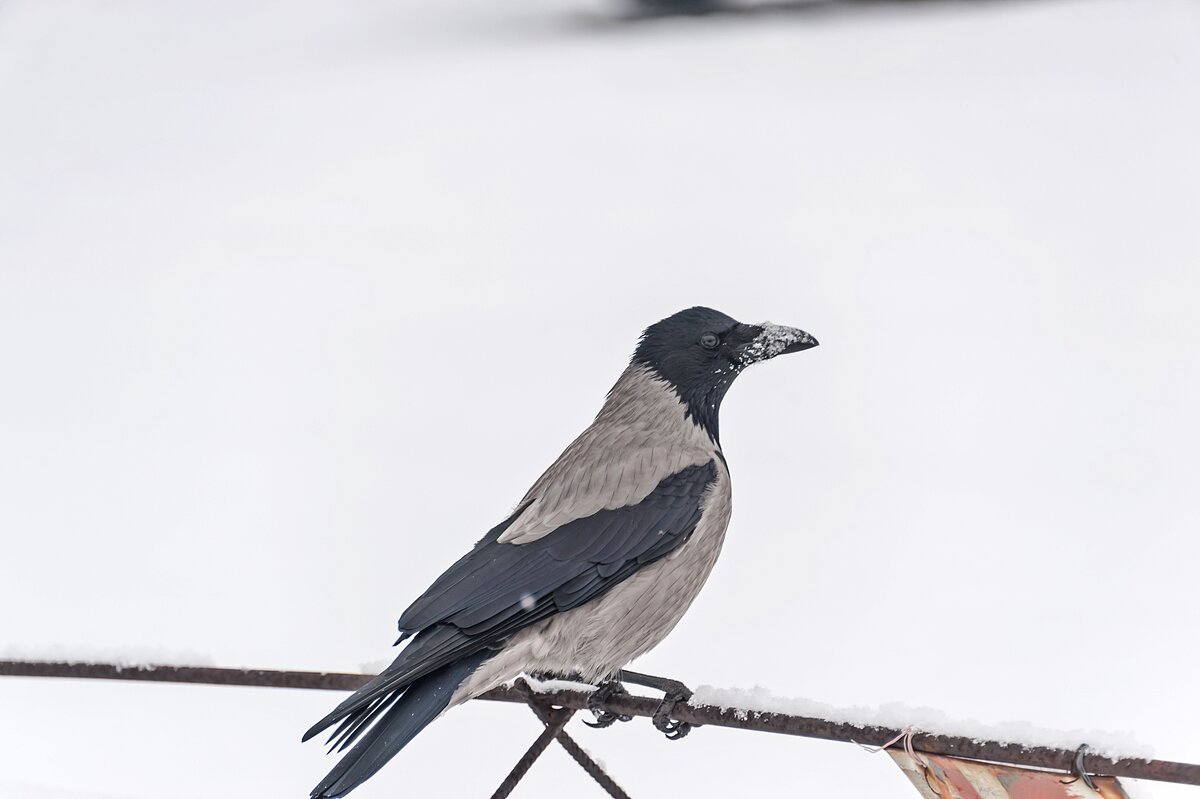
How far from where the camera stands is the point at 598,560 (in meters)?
2.11

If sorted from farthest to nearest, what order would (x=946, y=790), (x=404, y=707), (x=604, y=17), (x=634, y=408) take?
(x=604, y=17)
(x=634, y=408)
(x=404, y=707)
(x=946, y=790)

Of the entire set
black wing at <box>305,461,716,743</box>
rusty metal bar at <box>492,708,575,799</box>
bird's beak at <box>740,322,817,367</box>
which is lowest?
rusty metal bar at <box>492,708,575,799</box>

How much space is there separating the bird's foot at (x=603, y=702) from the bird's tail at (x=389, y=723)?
0.83ft

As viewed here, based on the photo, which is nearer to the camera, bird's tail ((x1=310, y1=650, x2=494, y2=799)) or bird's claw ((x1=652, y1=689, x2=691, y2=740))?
bird's tail ((x1=310, y1=650, x2=494, y2=799))

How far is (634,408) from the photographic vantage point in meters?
2.51

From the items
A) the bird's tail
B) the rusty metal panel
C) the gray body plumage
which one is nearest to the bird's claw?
the gray body plumage

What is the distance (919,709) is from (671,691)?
0.75 metres

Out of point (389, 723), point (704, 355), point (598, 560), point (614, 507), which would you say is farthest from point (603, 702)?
point (704, 355)

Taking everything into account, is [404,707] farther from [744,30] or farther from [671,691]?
[744,30]

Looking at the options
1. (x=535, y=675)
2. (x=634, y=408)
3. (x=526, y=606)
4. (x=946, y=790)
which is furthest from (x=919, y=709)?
(x=634, y=408)

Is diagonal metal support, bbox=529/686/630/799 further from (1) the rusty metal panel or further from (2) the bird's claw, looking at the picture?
(1) the rusty metal panel

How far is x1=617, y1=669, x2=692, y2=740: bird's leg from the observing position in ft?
6.53

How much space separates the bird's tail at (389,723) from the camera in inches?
62.9

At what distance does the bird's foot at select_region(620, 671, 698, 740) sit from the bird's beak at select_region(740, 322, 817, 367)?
673 millimetres
